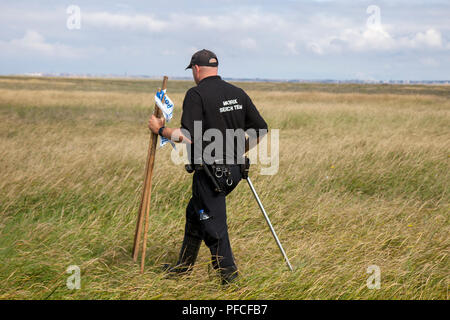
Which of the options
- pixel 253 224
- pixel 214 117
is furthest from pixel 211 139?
pixel 253 224

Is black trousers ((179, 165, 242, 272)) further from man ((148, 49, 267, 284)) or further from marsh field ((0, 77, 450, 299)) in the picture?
marsh field ((0, 77, 450, 299))

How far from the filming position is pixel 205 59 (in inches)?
131

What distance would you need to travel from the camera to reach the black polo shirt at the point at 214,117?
3215 mm

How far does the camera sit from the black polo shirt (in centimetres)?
321

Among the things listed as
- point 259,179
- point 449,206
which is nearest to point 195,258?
point 259,179

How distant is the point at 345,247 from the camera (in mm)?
4305

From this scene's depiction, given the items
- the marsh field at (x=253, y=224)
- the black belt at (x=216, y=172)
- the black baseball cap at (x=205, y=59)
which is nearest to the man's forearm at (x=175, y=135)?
the black belt at (x=216, y=172)

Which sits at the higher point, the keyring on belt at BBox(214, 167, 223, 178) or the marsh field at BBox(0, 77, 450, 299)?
the keyring on belt at BBox(214, 167, 223, 178)

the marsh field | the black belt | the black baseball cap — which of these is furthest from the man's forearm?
the marsh field

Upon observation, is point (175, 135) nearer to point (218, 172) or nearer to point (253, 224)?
point (218, 172)

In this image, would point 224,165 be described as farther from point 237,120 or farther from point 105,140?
point 105,140

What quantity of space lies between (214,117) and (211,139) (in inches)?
7.5

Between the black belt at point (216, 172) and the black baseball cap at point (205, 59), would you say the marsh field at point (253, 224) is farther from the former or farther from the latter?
the black baseball cap at point (205, 59)
